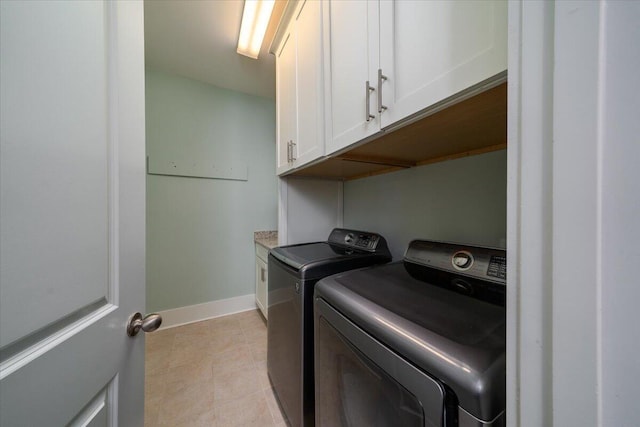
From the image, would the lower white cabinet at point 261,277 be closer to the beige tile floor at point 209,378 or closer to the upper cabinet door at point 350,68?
the beige tile floor at point 209,378

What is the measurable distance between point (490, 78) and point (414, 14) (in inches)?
13.5

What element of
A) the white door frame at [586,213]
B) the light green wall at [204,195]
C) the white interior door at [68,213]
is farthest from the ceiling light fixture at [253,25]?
the white door frame at [586,213]

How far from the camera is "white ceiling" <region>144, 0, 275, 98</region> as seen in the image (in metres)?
1.50

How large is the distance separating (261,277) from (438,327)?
1994mm

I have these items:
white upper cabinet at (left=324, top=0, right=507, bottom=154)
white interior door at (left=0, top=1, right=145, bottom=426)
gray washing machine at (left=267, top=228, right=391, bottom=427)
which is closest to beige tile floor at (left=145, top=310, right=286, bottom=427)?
gray washing machine at (left=267, top=228, right=391, bottom=427)

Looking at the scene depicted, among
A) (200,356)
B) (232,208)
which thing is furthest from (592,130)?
(232,208)

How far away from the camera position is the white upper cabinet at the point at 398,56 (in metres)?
0.48

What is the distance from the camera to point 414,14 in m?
0.62

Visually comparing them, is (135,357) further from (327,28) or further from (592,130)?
(327,28)

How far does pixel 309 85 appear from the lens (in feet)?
3.95

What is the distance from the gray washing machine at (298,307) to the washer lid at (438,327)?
0.69ft

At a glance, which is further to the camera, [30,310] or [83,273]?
[83,273]

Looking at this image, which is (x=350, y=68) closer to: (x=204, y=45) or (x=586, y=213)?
(x=586, y=213)

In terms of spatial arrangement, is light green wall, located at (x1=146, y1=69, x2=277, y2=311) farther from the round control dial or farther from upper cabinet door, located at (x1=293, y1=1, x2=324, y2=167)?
the round control dial
